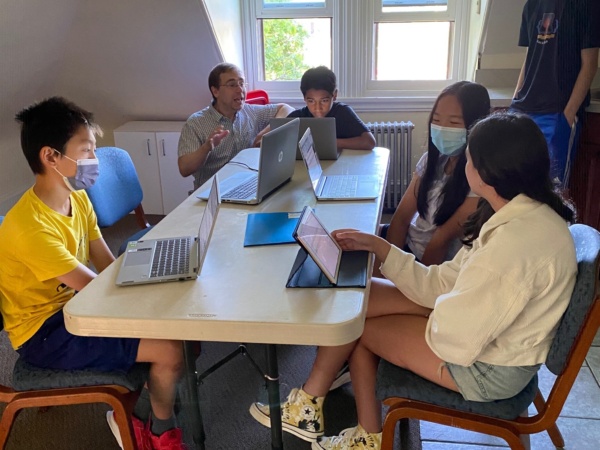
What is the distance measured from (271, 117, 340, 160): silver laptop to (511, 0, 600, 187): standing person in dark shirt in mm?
887

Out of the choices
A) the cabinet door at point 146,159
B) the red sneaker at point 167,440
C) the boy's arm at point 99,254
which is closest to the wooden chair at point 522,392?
the red sneaker at point 167,440

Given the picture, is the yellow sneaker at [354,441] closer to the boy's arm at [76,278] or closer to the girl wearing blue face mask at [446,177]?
the girl wearing blue face mask at [446,177]

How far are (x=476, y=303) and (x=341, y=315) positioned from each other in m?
0.26

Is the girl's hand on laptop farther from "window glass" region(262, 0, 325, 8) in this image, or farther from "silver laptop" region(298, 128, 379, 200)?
"window glass" region(262, 0, 325, 8)

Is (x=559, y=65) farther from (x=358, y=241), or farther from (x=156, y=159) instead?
(x=156, y=159)

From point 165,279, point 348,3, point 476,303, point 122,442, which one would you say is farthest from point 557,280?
point 348,3

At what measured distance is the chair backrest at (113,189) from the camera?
6.81ft

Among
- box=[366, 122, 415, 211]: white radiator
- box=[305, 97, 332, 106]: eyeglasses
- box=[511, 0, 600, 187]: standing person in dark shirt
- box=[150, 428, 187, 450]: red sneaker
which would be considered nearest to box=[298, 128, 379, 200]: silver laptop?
box=[305, 97, 332, 106]: eyeglasses

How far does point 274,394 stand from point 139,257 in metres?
0.48

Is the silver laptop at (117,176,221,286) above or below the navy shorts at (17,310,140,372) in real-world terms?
above

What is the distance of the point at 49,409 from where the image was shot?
1.89 meters

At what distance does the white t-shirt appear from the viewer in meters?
1.83

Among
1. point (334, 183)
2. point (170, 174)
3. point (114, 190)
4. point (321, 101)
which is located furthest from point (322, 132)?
point (170, 174)

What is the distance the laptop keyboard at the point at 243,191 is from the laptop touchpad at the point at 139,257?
1.60 feet
